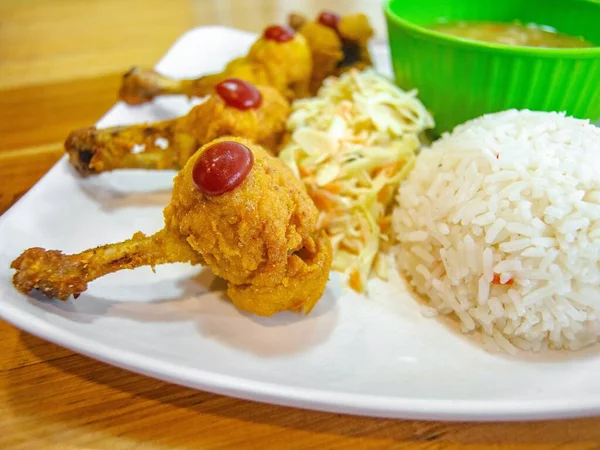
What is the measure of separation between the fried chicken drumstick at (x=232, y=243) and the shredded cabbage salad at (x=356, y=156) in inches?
15.4

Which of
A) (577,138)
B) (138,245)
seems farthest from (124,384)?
(577,138)

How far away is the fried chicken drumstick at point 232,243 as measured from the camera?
1.38m

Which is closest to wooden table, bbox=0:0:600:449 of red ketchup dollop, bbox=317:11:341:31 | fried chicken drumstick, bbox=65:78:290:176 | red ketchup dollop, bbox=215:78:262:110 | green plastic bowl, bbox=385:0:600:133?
fried chicken drumstick, bbox=65:78:290:176

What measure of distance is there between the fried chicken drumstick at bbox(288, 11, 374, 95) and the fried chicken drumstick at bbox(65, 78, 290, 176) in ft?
2.40

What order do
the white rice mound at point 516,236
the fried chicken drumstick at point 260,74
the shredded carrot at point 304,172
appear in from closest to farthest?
the white rice mound at point 516,236 → the shredded carrot at point 304,172 → the fried chicken drumstick at point 260,74

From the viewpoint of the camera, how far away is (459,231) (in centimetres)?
168

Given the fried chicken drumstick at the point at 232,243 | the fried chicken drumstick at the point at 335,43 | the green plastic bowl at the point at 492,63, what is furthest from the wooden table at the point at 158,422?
the fried chicken drumstick at the point at 335,43

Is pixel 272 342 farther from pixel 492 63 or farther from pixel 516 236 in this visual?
pixel 492 63

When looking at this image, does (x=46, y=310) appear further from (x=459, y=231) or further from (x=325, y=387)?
(x=459, y=231)

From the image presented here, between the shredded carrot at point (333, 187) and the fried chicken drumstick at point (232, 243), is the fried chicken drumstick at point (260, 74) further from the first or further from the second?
the fried chicken drumstick at point (232, 243)

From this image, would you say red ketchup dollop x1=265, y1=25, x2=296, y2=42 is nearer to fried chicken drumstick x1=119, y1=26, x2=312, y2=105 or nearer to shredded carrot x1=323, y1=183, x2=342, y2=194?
fried chicken drumstick x1=119, y1=26, x2=312, y2=105

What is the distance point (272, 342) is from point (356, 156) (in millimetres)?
940

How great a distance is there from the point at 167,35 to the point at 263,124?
8.07ft

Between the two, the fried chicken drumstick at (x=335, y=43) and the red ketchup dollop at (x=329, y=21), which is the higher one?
the red ketchup dollop at (x=329, y=21)
